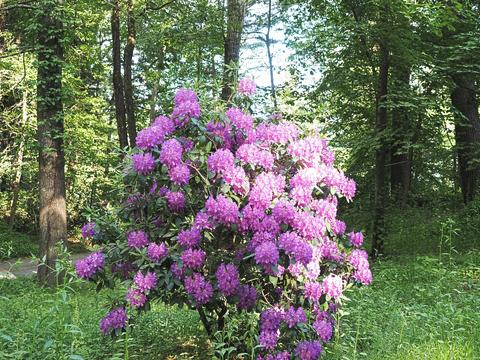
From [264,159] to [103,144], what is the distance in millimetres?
17789

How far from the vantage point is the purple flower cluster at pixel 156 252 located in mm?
3229

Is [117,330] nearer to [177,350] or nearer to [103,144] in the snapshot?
[177,350]

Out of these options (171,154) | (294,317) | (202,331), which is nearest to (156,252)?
(171,154)

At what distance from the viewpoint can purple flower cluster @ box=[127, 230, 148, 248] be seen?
132 inches

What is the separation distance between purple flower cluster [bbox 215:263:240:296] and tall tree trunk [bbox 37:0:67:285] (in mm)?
6635

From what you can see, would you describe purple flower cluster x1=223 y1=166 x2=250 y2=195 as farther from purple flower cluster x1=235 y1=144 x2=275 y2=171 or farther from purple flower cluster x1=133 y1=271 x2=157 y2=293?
purple flower cluster x1=133 y1=271 x2=157 y2=293

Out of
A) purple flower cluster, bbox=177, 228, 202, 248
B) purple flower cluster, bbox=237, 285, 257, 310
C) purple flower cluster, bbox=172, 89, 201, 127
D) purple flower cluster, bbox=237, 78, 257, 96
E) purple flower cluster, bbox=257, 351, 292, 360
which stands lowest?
purple flower cluster, bbox=257, 351, 292, 360

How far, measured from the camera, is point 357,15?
9.16 meters

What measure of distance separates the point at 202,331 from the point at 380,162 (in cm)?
653

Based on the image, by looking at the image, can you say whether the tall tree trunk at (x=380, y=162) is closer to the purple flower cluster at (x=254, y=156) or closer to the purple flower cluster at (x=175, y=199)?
the purple flower cluster at (x=254, y=156)

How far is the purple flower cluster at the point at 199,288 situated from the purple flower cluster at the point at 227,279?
0.26ft

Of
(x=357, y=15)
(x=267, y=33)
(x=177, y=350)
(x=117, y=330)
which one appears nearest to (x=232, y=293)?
(x=117, y=330)

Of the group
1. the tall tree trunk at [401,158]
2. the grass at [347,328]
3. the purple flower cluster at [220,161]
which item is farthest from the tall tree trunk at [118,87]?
the purple flower cluster at [220,161]

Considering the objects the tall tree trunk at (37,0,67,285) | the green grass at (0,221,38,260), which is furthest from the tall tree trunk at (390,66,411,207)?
the green grass at (0,221,38,260)
